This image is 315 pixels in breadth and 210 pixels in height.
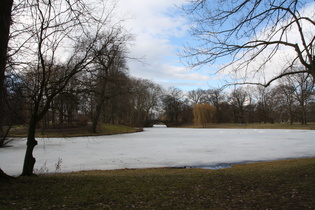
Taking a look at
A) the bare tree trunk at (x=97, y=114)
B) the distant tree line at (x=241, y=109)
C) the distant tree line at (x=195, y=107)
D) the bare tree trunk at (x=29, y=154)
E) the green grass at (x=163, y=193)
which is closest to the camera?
the green grass at (x=163, y=193)

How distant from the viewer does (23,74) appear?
5633 millimetres

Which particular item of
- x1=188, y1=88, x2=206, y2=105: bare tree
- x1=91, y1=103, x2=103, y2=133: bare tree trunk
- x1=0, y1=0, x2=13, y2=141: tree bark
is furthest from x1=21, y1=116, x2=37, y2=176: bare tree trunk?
x1=188, y1=88, x2=206, y2=105: bare tree

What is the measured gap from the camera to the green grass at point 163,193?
12.0 ft

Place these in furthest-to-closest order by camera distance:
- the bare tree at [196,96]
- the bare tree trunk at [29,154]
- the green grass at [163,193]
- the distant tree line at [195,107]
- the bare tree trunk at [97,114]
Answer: the bare tree at [196,96] → the distant tree line at [195,107] → the bare tree trunk at [97,114] → the bare tree trunk at [29,154] → the green grass at [163,193]

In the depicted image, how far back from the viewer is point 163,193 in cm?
443

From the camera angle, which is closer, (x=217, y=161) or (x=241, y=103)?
(x=217, y=161)

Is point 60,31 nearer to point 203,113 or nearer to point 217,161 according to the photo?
point 217,161

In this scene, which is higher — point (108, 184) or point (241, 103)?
point (241, 103)

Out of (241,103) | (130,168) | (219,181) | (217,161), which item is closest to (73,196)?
(219,181)

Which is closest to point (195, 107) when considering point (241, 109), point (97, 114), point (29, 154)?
point (241, 109)

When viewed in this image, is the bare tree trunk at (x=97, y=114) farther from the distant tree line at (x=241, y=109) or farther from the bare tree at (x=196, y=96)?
the bare tree at (x=196, y=96)

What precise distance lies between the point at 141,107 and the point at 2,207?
50.4 metres

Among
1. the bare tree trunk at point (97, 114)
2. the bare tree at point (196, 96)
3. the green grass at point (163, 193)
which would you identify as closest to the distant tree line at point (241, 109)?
the bare tree at point (196, 96)

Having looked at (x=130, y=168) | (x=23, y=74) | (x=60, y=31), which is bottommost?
(x=130, y=168)
